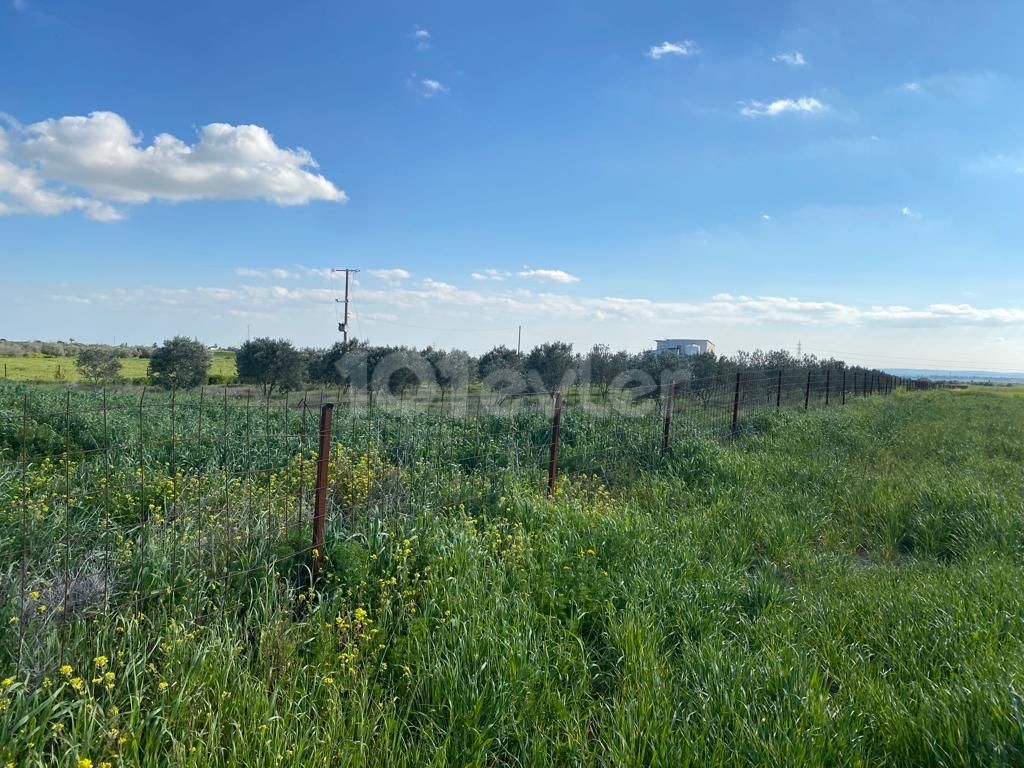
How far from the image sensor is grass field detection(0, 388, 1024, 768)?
2451mm

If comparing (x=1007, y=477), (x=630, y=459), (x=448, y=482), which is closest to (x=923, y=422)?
(x=1007, y=477)

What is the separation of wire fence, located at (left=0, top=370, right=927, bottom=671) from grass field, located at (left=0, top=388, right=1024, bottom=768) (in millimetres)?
34

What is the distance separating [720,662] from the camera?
9.84 ft

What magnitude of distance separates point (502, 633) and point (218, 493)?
2797mm

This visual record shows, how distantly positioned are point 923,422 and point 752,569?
11944mm

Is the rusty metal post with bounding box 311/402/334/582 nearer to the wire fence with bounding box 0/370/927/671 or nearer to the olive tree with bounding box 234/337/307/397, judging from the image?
the wire fence with bounding box 0/370/927/671

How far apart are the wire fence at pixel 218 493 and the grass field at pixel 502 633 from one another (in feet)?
0.11

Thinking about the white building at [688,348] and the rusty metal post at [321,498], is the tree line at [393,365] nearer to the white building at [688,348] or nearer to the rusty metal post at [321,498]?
the white building at [688,348]

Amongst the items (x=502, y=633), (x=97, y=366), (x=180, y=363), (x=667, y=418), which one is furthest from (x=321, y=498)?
(x=97, y=366)

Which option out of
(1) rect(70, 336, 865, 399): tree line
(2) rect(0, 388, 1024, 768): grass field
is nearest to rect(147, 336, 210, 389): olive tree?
(1) rect(70, 336, 865, 399): tree line

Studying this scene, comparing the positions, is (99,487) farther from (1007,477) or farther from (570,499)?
(1007,477)

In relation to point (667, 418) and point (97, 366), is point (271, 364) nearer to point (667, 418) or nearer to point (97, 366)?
point (97, 366)

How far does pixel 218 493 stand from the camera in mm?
4844

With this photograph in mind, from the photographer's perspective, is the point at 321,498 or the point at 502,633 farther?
the point at 321,498
